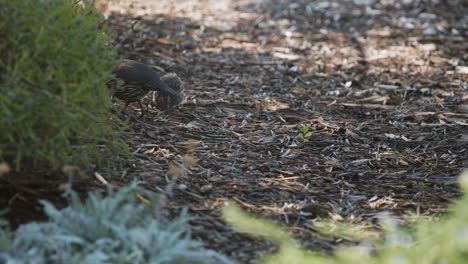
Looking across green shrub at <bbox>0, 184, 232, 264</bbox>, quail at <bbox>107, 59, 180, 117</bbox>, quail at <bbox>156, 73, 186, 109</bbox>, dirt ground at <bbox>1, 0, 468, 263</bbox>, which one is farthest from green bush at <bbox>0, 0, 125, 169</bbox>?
quail at <bbox>156, 73, 186, 109</bbox>

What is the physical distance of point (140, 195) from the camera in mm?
2760

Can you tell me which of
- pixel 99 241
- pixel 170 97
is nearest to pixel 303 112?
pixel 170 97

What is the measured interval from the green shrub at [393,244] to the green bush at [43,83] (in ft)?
3.06

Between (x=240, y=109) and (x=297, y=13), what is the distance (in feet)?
12.8

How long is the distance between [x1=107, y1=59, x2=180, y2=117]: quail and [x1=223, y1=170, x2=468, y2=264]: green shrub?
1.43 metres

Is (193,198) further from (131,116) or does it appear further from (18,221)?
(131,116)

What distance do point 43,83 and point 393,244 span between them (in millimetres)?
1723

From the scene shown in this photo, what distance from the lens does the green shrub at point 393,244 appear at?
1.94 metres

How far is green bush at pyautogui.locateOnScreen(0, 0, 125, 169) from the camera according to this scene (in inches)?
92.1

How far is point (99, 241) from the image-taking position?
6.95 ft

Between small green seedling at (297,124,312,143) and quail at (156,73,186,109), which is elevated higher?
quail at (156,73,186,109)

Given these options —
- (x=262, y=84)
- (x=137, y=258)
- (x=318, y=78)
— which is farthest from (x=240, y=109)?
(x=137, y=258)

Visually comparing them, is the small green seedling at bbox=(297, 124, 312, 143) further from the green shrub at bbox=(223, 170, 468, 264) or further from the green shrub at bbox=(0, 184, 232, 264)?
the green shrub at bbox=(0, 184, 232, 264)

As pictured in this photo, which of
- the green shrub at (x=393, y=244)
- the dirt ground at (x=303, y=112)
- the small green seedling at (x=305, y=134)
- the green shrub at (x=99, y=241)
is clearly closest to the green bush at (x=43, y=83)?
the green shrub at (x=99, y=241)
